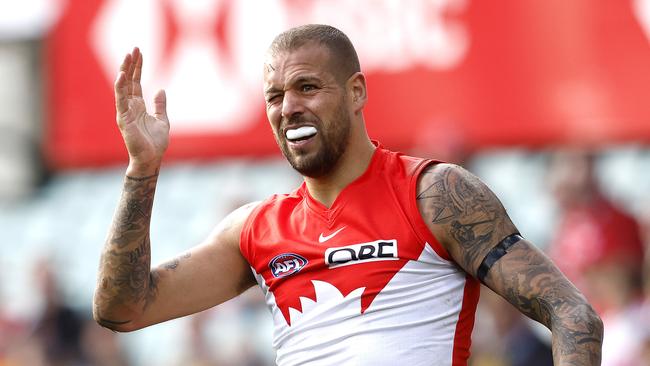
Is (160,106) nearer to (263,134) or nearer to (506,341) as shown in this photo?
(506,341)

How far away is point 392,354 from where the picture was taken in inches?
163

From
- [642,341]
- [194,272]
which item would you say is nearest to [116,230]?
[194,272]

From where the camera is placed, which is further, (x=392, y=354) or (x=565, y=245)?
(x=565, y=245)

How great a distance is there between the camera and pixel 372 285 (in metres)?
4.25

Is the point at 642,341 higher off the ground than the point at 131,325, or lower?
lower

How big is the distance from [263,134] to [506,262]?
25.1 feet

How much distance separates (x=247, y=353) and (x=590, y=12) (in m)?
3.88

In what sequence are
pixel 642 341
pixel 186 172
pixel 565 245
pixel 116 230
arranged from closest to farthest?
pixel 116 230 < pixel 642 341 < pixel 565 245 < pixel 186 172

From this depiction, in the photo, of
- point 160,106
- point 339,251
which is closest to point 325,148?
point 339,251

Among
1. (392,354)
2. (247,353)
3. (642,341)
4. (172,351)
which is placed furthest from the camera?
(172,351)

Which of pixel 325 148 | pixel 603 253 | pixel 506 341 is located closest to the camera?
pixel 325 148

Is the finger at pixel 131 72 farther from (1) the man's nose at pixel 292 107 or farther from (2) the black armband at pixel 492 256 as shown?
(2) the black armband at pixel 492 256

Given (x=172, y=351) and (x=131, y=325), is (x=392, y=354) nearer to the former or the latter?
(x=131, y=325)

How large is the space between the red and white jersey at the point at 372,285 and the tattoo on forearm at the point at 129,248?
0.49 m
